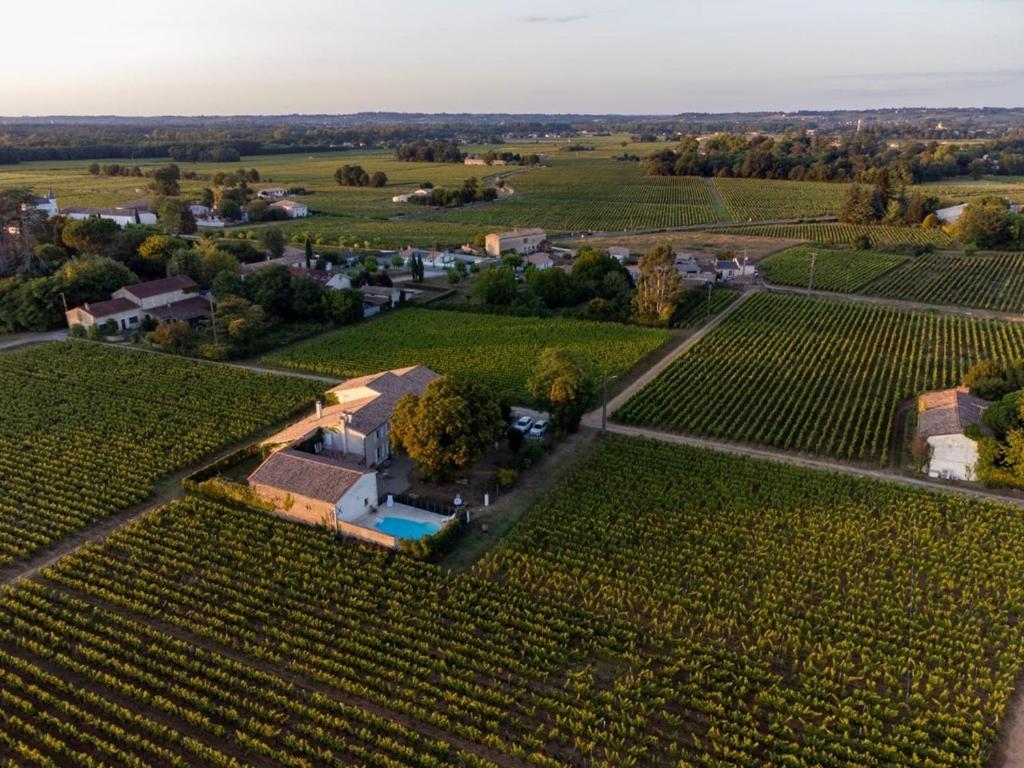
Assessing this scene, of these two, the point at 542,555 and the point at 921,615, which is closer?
the point at 921,615

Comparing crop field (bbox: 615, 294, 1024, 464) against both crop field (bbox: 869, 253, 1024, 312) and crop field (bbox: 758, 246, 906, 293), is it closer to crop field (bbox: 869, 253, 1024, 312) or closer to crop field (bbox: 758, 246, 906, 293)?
crop field (bbox: 869, 253, 1024, 312)

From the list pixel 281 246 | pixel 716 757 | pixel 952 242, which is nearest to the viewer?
pixel 716 757

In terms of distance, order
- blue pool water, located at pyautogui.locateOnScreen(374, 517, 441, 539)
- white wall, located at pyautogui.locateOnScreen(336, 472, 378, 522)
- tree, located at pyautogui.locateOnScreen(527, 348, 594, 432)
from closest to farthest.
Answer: blue pool water, located at pyautogui.locateOnScreen(374, 517, 441, 539), white wall, located at pyautogui.locateOnScreen(336, 472, 378, 522), tree, located at pyautogui.locateOnScreen(527, 348, 594, 432)

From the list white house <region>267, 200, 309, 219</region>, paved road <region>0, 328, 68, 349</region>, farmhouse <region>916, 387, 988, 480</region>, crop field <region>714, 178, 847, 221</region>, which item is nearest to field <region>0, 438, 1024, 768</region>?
farmhouse <region>916, 387, 988, 480</region>

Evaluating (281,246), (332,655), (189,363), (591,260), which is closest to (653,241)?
(591,260)

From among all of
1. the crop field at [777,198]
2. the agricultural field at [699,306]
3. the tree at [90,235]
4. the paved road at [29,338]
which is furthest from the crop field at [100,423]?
the crop field at [777,198]

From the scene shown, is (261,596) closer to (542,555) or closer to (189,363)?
(542,555)
